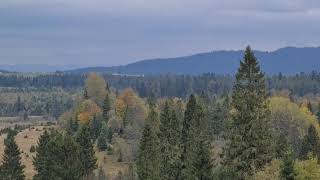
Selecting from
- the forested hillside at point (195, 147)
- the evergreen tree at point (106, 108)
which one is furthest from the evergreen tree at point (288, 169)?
the evergreen tree at point (106, 108)

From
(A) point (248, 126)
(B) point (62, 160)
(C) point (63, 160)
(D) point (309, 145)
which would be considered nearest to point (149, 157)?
(C) point (63, 160)

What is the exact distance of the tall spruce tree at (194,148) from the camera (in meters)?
61.7

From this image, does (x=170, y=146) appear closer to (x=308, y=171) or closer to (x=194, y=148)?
(x=194, y=148)

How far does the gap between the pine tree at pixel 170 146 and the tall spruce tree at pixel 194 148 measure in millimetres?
999

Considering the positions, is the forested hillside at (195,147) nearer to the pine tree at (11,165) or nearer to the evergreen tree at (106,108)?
the pine tree at (11,165)

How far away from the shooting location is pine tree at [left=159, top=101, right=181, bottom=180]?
246ft

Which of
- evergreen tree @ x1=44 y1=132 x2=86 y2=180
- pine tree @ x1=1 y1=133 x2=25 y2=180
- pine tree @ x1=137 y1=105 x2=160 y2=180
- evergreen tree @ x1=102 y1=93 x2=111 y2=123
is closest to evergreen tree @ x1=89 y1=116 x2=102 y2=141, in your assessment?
evergreen tree @ x1=102 y1=93 x2=111 y2=123

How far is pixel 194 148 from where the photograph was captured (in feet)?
218

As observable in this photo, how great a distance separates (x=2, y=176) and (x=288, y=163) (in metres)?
49.4

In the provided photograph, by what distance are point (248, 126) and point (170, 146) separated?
78.4ft

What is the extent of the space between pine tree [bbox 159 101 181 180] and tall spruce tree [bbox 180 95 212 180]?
3.28 ft

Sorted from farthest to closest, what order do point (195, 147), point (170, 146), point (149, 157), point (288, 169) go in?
1. point (149, 157)
2. point (170, 146)
3. point (195, 147)
4. point (288, 169)

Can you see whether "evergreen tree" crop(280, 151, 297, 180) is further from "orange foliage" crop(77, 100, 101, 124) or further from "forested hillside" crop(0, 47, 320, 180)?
"orange foliage" crop(77, 100, 101, 124)

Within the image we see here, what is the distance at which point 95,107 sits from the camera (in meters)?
171
